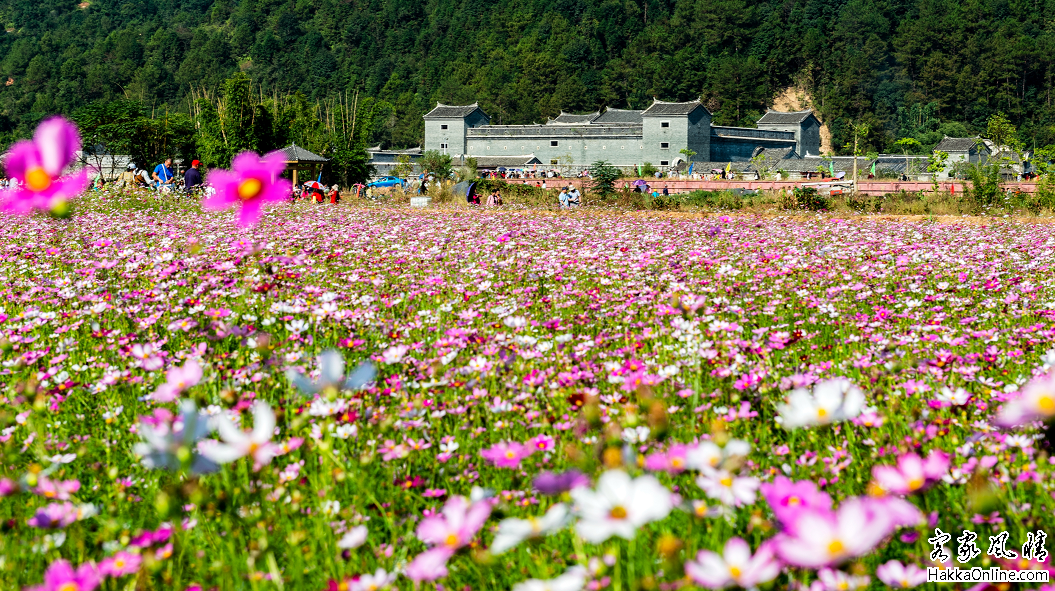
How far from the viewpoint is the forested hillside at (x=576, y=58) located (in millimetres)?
82625

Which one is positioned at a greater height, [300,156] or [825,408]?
[300,156]

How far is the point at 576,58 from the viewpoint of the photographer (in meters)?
99.4

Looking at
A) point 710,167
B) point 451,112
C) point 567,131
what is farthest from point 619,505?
point 451,112

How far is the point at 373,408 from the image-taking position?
238 cm

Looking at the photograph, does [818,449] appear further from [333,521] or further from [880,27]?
[880,27]

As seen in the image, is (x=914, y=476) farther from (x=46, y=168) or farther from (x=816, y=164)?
(x=816, y=164)

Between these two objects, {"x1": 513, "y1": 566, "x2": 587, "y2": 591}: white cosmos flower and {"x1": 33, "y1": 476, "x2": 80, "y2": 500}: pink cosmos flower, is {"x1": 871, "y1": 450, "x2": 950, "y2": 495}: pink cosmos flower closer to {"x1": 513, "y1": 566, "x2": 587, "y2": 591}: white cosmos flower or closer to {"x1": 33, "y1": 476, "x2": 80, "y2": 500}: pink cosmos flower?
{"x1": 513, "y1": 566, "x2": 587, "y2": 591}: white cosmos flower

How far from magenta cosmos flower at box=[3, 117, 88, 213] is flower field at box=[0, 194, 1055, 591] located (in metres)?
0.35

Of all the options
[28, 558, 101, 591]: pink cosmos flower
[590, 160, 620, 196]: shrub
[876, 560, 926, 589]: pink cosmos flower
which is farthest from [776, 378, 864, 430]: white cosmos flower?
[590, 160, 620, 196]: shrub

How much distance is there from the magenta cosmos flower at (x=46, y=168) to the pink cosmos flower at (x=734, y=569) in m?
0.90

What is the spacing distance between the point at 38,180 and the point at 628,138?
66.8 metres

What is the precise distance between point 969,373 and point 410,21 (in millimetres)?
126178

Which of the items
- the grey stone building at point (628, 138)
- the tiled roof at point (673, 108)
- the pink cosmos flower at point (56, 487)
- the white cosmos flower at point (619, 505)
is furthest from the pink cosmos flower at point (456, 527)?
the tiled roof at point (673, 108)

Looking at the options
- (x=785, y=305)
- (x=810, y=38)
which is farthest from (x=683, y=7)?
(x=785, y=305)
